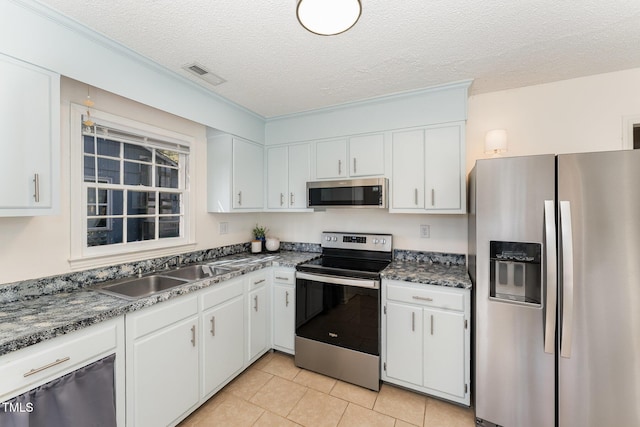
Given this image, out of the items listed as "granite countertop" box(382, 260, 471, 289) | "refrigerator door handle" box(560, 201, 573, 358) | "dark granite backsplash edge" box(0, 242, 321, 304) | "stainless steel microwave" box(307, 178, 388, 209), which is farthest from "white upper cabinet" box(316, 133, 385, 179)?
"dark granite backsplash edge" box(0, 242, 321, 304)

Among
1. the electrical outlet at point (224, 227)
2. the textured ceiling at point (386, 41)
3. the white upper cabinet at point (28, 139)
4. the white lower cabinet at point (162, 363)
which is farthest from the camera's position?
the electrical outlet at point (224, 227)

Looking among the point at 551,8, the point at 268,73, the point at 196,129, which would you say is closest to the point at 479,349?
the point at 551,8

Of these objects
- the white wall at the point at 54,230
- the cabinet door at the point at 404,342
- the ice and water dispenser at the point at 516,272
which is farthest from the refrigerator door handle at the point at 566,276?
the white wall at the point at 54,230

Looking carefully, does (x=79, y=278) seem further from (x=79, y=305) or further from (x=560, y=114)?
(x=560, y=114)

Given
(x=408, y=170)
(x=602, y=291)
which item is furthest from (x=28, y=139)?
(x=602, y=291)

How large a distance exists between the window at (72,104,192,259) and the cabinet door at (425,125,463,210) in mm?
2240

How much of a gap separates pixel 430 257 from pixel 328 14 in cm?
221

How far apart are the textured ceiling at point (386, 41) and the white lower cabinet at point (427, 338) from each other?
1.65 meters

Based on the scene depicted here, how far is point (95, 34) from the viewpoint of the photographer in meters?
1.59

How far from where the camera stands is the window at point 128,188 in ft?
6.01

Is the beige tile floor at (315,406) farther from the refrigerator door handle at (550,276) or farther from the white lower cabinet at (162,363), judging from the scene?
the refrigerator door handle at (550,276)

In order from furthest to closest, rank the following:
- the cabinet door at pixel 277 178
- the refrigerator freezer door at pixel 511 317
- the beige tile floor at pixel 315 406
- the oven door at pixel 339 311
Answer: the cabinet door at pixel 277 178, the oven door at pixel 339 311, the beige tile floor at pixel 315 406, the refrigerator freezer door at pixel 511 317

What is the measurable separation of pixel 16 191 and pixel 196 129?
60.3 inches

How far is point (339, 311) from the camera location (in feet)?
7.57
